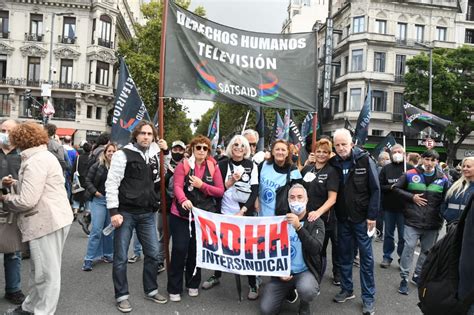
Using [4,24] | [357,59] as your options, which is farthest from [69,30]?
[357,59]

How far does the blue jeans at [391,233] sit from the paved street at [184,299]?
33.7 inches

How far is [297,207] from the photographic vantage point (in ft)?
14.9

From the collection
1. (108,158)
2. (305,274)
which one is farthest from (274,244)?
(108,158)

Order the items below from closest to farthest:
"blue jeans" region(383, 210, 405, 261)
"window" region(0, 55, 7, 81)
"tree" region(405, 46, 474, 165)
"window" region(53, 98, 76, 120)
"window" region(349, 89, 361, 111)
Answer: "blue jeans" region(383, 210, 405, 261), "tree" region(405, 46, 474, 165), "window" region(0, 55, 7, 81), "window" region(53, 98, 76, 120), "window" region(349, 89, 361, 111)

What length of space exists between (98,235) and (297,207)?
3.28 meters

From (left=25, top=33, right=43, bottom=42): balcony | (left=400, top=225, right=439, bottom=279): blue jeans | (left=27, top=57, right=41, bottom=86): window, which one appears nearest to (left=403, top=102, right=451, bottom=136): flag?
(left=400, top=225, right=439, bottom=279): blue jeans

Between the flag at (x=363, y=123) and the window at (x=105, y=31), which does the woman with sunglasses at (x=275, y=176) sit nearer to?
the flag at (x=363, y=123)

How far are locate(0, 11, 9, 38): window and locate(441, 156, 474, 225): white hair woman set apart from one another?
148 feet

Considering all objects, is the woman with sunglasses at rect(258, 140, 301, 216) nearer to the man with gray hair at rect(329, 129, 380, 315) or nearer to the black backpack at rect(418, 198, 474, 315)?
the man with gray hair at rect(329, 129, 380, 315)

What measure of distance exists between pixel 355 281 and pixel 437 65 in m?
33.7

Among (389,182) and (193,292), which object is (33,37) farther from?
(193,292)

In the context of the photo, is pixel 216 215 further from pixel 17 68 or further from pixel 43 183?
pixel 17 68

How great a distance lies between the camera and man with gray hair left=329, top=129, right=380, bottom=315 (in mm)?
4906

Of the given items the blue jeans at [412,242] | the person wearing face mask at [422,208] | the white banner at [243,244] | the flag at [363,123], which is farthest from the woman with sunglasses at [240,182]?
the flag at [363,123]
